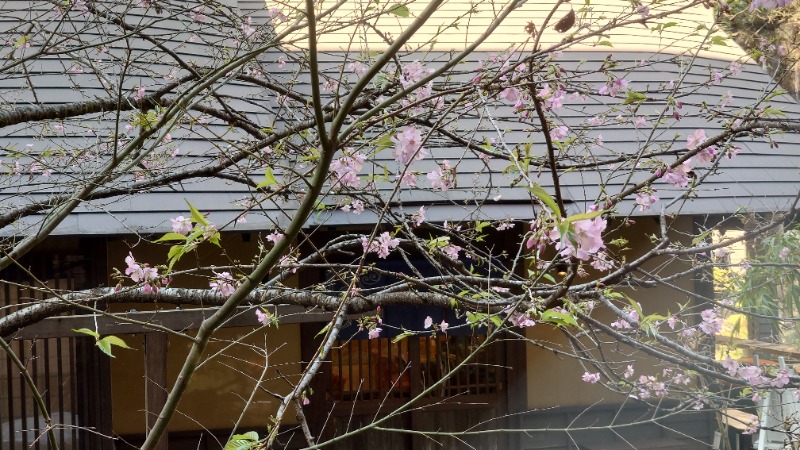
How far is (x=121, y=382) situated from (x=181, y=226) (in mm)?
3867

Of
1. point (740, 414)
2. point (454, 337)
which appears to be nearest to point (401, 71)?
point (454, 337)

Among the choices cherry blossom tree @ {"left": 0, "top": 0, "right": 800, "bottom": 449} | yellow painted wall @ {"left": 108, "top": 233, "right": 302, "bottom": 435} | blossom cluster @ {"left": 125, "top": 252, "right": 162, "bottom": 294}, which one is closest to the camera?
cherry blossom tree @ {"left": 0, "top": 0, "right": 800, "bottom": 449}

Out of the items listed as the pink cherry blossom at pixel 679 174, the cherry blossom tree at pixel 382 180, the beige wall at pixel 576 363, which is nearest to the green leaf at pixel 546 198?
the cherry blossom tree at pixel 382 180

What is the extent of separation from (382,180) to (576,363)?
165 inches

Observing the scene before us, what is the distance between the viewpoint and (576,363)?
6949 mm

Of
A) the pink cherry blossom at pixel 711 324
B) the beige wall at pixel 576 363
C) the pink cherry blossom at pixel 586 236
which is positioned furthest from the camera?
the beige wall at pixel 576 363

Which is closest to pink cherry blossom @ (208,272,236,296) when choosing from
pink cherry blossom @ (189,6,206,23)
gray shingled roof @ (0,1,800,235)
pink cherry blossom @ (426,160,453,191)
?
gray shingled roof @ (0,1,800,235)

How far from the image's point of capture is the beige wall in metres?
6.87

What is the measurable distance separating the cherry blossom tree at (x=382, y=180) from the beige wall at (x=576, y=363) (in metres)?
0.04

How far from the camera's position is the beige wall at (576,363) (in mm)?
6867

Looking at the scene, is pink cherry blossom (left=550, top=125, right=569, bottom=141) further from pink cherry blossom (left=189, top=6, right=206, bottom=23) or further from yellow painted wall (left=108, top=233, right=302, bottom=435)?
yellow painted wall (left=108, top=233, right=302, bottom=435)

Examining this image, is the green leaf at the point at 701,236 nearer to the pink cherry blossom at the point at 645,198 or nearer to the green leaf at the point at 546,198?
the pink cherry blossom at the point at 645,198

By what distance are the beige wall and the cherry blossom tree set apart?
0.04m

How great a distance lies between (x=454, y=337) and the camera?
22.5 ft
